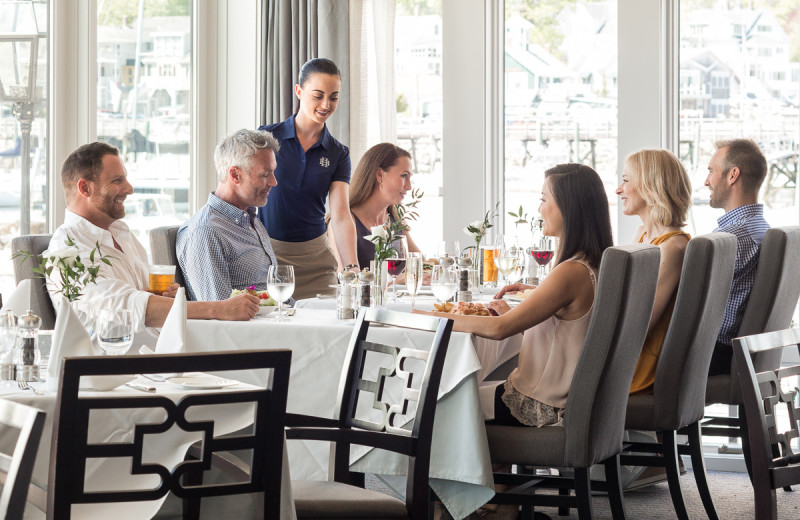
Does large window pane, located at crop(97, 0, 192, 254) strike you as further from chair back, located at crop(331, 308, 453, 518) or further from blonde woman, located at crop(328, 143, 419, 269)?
chair back, located at crop(331, 308, 453, 518)

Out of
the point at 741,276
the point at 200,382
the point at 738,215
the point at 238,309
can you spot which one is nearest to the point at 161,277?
the point at 238,309

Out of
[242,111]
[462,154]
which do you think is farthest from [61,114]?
[462,154]

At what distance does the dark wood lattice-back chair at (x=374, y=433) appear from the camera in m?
2.17

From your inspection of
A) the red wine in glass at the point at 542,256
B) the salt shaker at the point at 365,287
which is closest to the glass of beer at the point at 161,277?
the salt shaker at the point at 365,287

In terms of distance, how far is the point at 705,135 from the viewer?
543cm

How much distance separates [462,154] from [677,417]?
2.95 m

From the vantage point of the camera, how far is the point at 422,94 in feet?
19.3

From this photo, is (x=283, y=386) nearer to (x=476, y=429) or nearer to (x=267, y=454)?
(x=267, y=454)

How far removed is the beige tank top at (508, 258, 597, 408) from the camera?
2766 millimetres

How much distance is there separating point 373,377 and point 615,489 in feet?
2.61

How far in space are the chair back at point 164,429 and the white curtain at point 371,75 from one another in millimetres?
3902

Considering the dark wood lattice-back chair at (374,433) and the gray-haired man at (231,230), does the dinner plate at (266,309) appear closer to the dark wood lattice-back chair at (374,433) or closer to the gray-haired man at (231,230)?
the gray-haired man at (231,230)

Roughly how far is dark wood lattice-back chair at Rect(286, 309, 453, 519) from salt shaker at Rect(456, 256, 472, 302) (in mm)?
1019

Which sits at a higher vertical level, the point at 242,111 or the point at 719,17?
the point at 719,17
